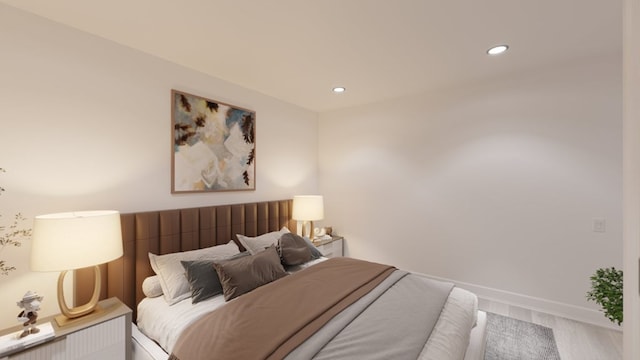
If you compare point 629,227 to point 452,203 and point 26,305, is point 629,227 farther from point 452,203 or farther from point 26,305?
point 26,305

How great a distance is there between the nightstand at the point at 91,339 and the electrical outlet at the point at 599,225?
12.9 feet

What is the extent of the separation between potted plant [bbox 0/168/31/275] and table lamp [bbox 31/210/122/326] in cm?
36

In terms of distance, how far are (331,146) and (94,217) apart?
119 inches

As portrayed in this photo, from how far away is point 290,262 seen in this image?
2.47 m

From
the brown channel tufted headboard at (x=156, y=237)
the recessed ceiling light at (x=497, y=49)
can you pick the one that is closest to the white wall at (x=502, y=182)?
the recessed ceiling light at (x=497, y=49)

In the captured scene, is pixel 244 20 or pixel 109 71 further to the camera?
pixel 109 71

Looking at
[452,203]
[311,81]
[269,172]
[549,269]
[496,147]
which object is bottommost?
[549,269]

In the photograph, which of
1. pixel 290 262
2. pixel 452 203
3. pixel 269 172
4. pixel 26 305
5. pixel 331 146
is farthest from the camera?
pixel 331 146

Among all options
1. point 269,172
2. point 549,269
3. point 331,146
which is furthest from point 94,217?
point 549,269

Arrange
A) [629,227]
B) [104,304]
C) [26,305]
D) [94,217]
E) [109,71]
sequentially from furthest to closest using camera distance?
[109,71] → [104,304] → [94,217] → [26,305] → [629,227]

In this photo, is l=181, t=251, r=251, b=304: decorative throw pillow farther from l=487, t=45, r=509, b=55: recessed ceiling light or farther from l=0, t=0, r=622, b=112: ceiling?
l=487, t=45, r=509, b=55: recessed ceiling light

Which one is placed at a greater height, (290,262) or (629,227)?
(629,227)

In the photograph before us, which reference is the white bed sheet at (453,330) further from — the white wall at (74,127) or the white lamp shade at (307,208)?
the white wall at (74,127)

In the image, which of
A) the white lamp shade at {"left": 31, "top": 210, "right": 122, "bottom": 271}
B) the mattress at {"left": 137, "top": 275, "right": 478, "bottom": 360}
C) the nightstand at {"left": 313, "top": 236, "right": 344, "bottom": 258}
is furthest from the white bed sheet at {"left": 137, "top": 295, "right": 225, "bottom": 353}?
the nightstand at {"left": 313, "top": 236, "right": 344, "bottom": 258}
